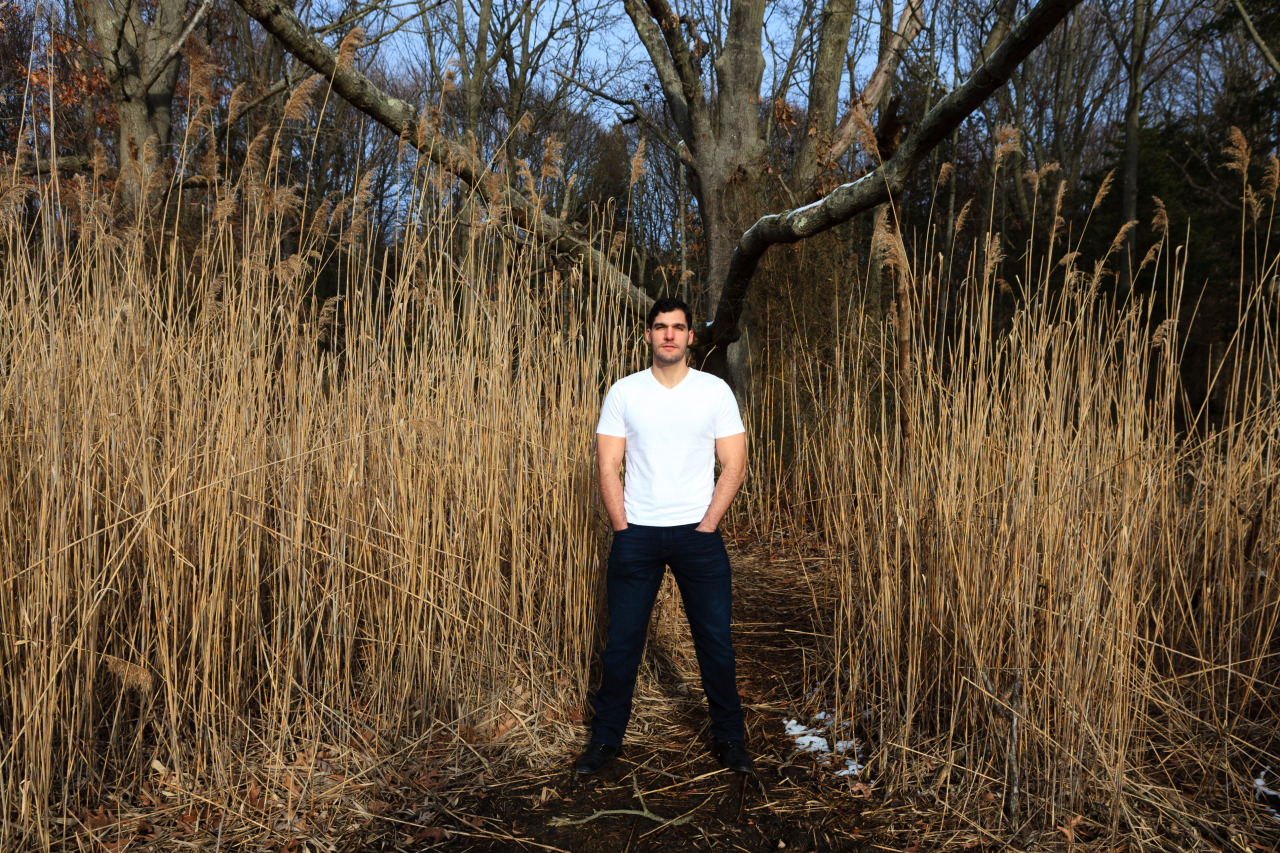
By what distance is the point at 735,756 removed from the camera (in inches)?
88.3

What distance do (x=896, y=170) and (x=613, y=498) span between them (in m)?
1.54

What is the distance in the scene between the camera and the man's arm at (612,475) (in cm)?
223

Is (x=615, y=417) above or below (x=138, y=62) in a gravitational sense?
below

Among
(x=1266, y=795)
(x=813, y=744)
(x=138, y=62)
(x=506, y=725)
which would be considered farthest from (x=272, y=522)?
(x=138, y=62)

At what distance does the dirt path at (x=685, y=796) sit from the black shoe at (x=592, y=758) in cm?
3

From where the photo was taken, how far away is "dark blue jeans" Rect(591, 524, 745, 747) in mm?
2209

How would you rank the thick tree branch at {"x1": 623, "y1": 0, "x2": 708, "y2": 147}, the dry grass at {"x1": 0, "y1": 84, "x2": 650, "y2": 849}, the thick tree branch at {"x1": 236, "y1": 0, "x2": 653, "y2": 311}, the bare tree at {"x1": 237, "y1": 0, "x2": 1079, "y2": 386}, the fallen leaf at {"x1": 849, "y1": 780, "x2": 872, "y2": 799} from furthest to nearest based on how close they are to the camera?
the thick tree branch at {"x1": 623, "y1": 0, "x2": 708, "y2": 147} → the thick tree branch at {"x1": 236, "y1": 0, "x2": 653, "y2": 311} → the bare tree at {"x1": 237, "y1": 0, "x2": 1079, "y2": 386} → the fallen leaf at {"x1": 849, "y1": 780, "x2": 872, "y2": 799} → the dry grass at {"x1": 0, "y1": 84, "x2": 650, "y2": 849}

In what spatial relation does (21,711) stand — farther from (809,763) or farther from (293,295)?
(809,763)

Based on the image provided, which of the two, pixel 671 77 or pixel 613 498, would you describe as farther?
pixel 671 77

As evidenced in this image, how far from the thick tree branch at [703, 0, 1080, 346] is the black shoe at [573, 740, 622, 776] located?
187 cm

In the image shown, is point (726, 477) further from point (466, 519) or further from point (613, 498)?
point (466, 519)

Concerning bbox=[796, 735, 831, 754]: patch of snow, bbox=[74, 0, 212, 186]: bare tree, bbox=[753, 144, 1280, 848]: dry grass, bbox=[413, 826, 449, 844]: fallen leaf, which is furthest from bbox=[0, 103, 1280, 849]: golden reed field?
bbox=[74, 0, 212, 186]: bare tree

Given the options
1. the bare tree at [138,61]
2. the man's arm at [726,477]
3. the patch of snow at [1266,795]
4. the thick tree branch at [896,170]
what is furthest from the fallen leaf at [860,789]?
the bare tree at [138,61]

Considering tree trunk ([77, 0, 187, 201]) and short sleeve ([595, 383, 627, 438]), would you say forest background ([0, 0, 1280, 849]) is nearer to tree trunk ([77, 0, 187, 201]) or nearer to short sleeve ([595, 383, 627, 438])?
short sleeve ([595, 383, 627, 438])
